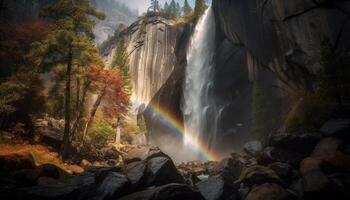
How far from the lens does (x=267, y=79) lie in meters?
34.3

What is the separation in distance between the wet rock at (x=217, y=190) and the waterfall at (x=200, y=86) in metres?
26.9

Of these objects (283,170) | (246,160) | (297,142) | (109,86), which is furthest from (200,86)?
(283,170)

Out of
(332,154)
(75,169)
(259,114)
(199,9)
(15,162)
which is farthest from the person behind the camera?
(199,9)

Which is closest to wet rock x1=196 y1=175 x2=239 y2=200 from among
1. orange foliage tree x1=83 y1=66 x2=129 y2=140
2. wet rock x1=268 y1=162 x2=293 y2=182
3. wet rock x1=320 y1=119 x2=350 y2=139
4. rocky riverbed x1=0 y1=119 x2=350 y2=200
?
rocky riverbed x1=0 y1=119 x2=350 y2=200

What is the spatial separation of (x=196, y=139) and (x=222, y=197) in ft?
100

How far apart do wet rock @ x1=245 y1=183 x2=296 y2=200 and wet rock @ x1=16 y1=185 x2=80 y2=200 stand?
6976 mm

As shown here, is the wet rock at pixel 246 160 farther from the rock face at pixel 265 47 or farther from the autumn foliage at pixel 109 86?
the autumn foliage at pixel 109 86

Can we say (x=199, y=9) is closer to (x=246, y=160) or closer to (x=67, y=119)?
(x=246, y=160)

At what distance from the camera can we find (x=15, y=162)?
14.1 metres

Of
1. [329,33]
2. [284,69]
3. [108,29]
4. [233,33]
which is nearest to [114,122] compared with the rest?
[233,33]

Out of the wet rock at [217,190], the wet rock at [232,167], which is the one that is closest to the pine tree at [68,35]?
the wet rock at [232,167]

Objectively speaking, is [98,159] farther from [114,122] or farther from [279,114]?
[279,114]

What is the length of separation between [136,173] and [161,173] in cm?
122

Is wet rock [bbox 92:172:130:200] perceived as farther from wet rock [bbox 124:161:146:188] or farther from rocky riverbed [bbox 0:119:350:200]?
wet rock [bbox 124:161:146:188]
